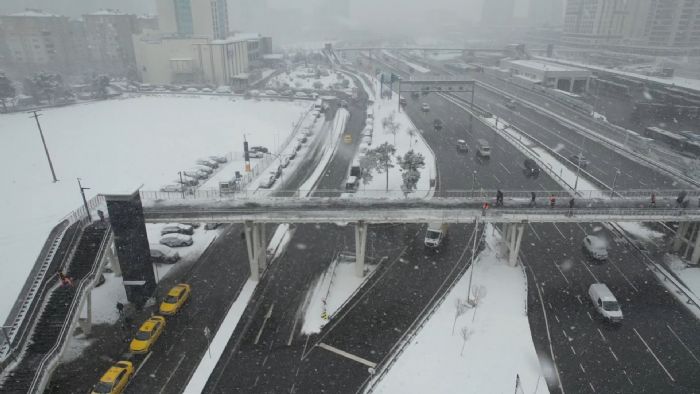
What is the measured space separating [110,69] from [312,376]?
161777 mm

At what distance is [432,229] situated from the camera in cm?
3947

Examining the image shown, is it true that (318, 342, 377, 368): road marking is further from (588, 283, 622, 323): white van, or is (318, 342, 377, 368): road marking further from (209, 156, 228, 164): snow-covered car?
(209, 156, 228, 164): snow-covered car

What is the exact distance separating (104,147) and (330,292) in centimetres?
5096

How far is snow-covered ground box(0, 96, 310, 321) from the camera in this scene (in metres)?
42.0

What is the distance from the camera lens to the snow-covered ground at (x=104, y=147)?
1652 inches

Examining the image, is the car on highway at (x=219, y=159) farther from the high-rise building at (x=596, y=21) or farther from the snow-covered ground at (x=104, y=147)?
the high-rise building at (x=596, y=21)

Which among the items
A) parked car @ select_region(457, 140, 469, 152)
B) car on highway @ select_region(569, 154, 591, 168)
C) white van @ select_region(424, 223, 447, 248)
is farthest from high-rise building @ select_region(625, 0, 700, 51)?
white van @ select_region(424, 223, 447, 248)

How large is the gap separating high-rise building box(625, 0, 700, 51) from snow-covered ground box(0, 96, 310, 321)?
12933cm

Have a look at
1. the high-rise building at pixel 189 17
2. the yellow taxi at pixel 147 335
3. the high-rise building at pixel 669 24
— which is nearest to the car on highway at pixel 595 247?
the yellow taxi at pixel 147 335

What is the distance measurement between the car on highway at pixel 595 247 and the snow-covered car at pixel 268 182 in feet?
113

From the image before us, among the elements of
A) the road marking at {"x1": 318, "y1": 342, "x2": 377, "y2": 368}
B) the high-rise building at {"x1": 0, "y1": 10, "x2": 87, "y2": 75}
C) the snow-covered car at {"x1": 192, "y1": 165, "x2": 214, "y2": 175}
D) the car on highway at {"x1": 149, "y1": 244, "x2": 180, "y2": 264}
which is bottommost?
the road marking at {"x1": 318, "y1": 342, "x2": 377, "y2": 368}

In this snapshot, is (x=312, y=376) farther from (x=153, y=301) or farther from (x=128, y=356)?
(x=153, y=301)

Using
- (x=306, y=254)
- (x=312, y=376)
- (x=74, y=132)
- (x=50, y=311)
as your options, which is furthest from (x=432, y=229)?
(x=74, y=132)

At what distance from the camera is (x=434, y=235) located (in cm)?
3903
